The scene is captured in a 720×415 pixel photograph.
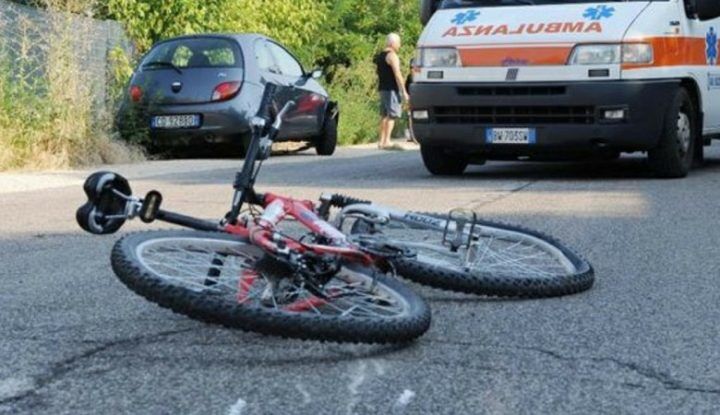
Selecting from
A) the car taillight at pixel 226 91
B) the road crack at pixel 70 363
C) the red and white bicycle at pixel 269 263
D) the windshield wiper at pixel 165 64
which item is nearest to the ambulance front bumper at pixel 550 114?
the car taillight at pixel 226 91

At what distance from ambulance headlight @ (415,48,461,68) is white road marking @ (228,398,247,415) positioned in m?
7.59

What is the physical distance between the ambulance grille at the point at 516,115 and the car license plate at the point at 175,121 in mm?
4002

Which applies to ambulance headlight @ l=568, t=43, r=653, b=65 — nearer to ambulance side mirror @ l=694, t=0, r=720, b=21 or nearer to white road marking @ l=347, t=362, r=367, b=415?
ambulance side mirror @ l=694, t=0, r=720, b=21

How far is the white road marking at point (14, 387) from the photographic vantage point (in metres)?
3.35

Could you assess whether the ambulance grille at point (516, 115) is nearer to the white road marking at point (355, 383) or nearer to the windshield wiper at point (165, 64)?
the windshield wiper at point (165, 64)

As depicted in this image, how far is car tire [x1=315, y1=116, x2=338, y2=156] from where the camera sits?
1606 centimetres

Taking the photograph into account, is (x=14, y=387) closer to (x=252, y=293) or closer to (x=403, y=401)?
(x=252, y=293)

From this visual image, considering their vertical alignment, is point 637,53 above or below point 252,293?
below

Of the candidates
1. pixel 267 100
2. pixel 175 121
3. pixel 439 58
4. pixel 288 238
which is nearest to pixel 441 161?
pixel 439 58

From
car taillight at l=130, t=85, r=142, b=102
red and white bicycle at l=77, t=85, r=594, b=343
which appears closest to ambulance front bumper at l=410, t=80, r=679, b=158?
car taillight at l=130, t=85, r=142, b=102

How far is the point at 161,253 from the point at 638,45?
23.1 ft

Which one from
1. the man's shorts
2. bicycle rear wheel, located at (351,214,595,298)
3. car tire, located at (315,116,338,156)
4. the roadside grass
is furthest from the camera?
the man's shorts

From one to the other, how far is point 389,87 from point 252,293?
51.4 ft

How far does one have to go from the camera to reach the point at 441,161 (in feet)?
38.2
